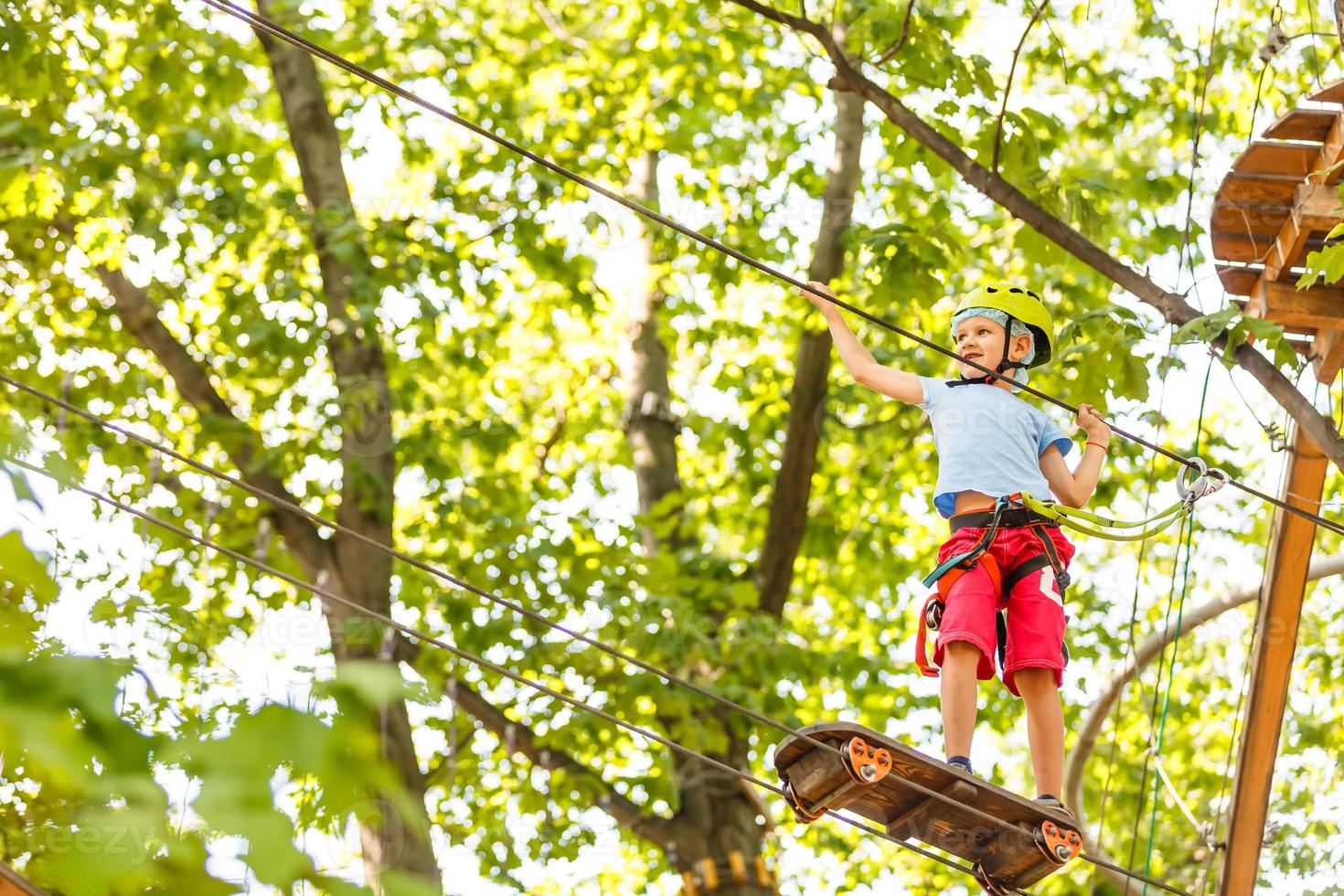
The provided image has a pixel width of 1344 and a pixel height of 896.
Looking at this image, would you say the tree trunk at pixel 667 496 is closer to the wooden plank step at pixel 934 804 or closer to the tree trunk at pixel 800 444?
the tree trunk at pixel 800 444

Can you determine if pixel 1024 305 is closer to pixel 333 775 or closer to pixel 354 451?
pixel 333 775

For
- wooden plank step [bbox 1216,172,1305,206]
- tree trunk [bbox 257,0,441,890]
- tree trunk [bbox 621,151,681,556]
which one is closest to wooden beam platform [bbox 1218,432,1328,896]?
wooden plank step [bbox 1216,172,1305,206]

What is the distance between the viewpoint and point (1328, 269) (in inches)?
171

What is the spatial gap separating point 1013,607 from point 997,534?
213 millimetres

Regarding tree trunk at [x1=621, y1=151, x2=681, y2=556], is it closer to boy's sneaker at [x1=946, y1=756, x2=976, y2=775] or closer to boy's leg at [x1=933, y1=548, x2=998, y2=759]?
boy's leg at [x1=933, y1=548, x2=998, y2=759]

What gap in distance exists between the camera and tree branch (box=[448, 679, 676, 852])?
807 cm

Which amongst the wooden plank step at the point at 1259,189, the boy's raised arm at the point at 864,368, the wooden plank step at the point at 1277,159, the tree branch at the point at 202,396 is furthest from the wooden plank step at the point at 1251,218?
the tree branch at the point at 202,396

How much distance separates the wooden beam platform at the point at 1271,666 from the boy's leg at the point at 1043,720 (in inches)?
65.1

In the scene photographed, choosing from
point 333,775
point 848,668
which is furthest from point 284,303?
point 333,775

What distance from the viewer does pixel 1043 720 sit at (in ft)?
13.8

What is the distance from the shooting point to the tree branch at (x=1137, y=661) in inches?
250

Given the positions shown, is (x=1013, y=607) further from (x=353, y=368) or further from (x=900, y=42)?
(x=353, y=368)

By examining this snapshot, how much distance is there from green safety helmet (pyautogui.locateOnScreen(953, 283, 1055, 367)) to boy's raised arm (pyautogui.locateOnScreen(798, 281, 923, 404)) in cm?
28

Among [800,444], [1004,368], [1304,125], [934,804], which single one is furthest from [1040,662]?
[800,444]
